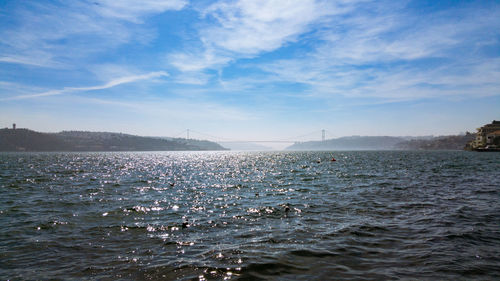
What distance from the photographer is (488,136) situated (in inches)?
5920

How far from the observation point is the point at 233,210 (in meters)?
18.4

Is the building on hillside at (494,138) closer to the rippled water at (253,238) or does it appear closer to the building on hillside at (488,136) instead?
the building on hillside at (488,136)

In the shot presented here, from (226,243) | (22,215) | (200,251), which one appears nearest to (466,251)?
(226,243)

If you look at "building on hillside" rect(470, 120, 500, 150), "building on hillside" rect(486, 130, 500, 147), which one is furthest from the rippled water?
"building on hillside" rect(470, 120, 500, 150)

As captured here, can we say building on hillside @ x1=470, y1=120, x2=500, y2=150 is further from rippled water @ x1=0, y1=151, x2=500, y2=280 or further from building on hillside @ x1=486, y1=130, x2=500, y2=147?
rippled water @ x1=0, y1=151, x2=500, y2=280

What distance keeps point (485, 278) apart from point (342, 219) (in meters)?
7.44

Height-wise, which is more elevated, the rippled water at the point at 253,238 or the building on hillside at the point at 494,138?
the building on hillside at the point at 494,138

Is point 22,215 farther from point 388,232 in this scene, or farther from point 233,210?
point 388,232

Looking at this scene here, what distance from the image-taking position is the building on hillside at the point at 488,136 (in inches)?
5758

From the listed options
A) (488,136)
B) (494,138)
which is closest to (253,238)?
(494,138)

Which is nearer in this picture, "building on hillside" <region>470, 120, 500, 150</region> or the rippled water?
the rippled water

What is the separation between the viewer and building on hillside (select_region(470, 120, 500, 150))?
146250mm

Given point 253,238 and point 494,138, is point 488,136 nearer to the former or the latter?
point 494,138

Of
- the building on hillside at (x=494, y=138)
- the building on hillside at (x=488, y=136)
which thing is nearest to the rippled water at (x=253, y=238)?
the building on hillside at (x=494, y=138)
